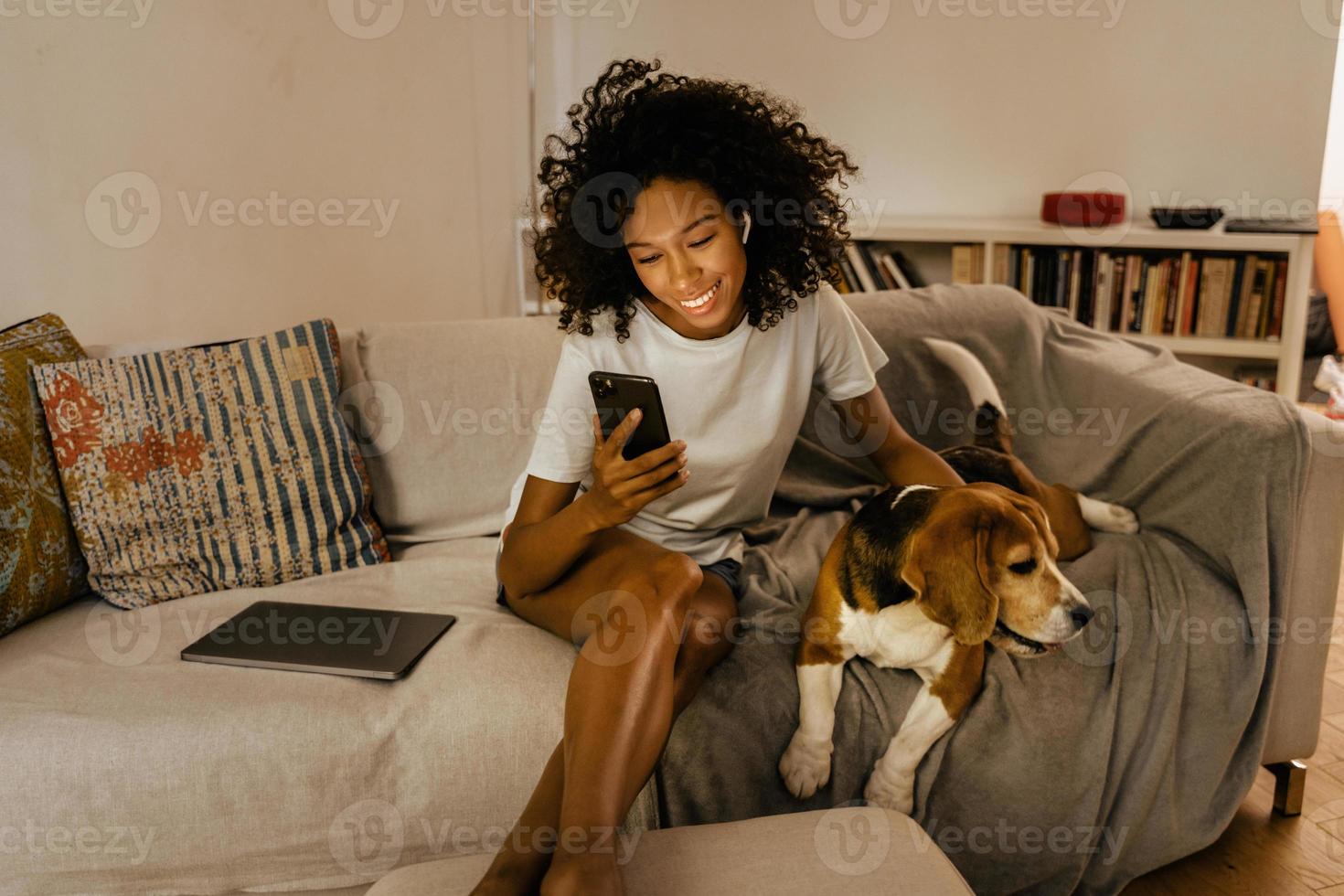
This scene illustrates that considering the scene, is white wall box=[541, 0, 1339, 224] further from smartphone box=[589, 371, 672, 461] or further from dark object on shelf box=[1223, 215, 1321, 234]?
smartphone box=[589, 371, 672, 461]

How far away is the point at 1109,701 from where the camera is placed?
1455mm

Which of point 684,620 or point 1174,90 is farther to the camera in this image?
point 1174,90

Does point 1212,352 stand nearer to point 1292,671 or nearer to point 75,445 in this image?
point 1292,671

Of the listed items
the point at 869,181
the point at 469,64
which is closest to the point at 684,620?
the point at 469,64

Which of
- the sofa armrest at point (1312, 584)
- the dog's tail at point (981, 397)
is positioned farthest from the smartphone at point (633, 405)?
the sofa armrest at point (1312, 584)

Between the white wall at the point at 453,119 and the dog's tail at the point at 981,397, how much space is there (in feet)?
5.21

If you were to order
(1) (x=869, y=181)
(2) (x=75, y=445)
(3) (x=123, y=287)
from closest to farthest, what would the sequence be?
(2) (x=75, y=445)
(3) (x=123, y=287)
(1) (x=869, y=181)

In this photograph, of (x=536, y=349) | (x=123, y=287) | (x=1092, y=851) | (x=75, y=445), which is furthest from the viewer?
(x=123, y=287)

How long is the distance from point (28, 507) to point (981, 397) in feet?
5.10

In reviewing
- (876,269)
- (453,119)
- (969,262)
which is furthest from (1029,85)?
(453,119)

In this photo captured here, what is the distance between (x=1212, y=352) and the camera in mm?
3137

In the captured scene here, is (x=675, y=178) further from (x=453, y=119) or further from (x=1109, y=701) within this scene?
(x=453, y=119)

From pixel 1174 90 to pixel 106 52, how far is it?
9.83 ft

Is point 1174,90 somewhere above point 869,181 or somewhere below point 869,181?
above
